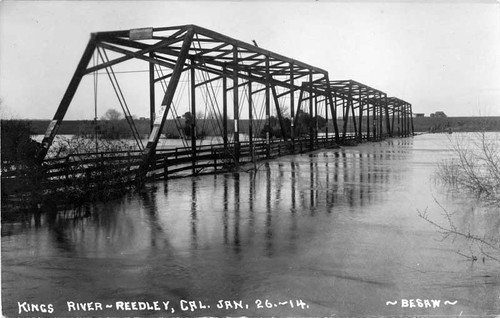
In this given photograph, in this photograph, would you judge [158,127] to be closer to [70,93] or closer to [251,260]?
[70,93]

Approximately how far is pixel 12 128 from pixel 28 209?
5.87m

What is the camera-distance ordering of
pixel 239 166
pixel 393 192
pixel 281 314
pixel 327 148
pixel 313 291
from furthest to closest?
pixel 327 148 → pixel 239 166 → pixel 393 192 → pixel 313 291 → pixel 281 314

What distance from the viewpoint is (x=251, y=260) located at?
6359mm

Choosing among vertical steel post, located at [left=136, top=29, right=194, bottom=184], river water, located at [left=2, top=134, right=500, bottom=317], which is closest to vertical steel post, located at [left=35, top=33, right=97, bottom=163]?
vertical steel post, located at [left=136, top=29, right=194, bottom=184]

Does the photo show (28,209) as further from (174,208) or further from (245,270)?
(245,270)

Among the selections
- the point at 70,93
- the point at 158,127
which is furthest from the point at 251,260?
the point at 70,93

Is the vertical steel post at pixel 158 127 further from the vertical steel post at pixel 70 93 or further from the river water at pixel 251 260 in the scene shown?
the vertical steel post at pixel 70 93

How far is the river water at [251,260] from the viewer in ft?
16.1

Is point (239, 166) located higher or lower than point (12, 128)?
lower

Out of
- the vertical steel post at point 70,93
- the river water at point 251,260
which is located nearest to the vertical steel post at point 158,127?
the river water at point 251,260

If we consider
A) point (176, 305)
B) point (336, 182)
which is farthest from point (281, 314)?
point (336, 182)

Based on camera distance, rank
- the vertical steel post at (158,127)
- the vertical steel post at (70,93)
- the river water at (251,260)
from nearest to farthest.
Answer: the river water at (251,260)
the vertical steel post at (70,93)
the vertical steel post at (158,127)

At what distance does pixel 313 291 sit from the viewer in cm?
515

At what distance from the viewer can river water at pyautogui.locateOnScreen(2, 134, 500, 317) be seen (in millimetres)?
4910
